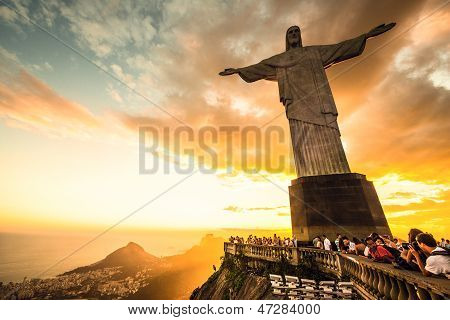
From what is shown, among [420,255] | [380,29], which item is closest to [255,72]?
[380,29]

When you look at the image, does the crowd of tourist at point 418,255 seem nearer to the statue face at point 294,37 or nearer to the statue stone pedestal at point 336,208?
the statue stone pedestal at point 336,208

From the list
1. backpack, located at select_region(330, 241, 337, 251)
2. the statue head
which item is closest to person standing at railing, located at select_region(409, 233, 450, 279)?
backpack, located at select_region(330, 241, 337, 251)

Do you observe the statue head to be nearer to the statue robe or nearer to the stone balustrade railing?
the statue robe

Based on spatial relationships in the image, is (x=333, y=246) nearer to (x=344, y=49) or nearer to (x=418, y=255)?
(x=418, y=255)

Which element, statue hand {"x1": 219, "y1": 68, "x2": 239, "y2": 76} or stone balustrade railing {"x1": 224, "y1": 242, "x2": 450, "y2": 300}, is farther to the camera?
statue hand {"x1": 219, "y1": 68, "x2": 239, "y2": 76}

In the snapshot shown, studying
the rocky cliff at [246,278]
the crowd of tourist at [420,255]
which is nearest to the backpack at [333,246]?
the rocky cliff at [246,278]

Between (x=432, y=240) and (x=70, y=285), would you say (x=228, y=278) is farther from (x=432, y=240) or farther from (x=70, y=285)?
(x=70, y=285)
